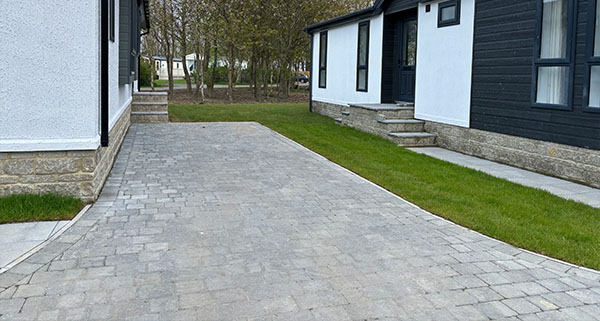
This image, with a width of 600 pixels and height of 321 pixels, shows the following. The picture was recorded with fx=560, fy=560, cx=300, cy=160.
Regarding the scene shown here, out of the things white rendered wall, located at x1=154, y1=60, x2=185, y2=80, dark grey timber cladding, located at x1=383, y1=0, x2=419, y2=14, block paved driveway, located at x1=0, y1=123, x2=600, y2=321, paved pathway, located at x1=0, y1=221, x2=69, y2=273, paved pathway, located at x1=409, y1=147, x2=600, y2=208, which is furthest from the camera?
white rendered wall, located at x1=154, y1=60, x2=185, y2=80

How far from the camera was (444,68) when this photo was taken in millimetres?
11938

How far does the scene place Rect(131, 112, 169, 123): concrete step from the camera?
15.0 meters

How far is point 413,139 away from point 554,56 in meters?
3.85

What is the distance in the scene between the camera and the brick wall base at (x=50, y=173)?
5820mm

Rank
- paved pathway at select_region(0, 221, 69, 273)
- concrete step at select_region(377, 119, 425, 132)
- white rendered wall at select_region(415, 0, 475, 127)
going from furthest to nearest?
concrete step at select_region(377, 119, 425, 132), white rendered wall at select_region(415, 0, 475, 127), paved pathway at select_region(0, 221, 69, 273)

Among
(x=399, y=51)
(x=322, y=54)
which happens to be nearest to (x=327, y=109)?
(x=322, y=54)

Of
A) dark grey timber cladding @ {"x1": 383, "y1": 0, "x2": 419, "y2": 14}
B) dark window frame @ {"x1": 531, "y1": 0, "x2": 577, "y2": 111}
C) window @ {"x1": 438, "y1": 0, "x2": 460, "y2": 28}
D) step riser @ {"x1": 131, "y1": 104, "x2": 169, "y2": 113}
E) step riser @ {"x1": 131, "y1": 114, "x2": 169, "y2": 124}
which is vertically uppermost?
dark grey timber cladding @ {"x1": 383, "y1": 0, "x2": 419, "y2": 14}

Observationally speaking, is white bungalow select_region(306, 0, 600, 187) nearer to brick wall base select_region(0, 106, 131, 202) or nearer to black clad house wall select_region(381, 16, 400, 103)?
black clad house wall select_region(381, 16, 400, 103)

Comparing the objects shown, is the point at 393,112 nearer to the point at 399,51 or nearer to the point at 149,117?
the point at 399,51

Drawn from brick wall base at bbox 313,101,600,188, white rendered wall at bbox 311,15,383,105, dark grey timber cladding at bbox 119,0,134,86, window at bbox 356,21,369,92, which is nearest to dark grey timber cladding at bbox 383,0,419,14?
white rendered wall at bbox 311,15,383,105

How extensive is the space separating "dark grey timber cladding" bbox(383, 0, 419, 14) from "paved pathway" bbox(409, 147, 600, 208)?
396 cm

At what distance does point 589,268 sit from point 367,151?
6.37m

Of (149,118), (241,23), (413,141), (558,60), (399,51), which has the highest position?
(241,23)

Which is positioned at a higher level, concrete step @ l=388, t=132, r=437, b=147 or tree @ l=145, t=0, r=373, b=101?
tree @ l=145, t=0, r=373, b=101
